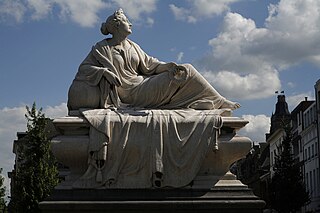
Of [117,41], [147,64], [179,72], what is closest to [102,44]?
[117,41]

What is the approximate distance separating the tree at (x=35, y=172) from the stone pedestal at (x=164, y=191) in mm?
11506

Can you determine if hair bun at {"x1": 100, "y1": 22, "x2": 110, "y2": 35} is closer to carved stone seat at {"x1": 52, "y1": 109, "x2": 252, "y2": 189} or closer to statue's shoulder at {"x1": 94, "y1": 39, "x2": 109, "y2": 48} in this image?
statue's shoulder at {"x1": 94, "y1": 39, "x2": 109, "y2": 48}

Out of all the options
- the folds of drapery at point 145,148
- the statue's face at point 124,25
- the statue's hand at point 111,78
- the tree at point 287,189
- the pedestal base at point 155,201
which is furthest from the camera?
the tree at point 287,189

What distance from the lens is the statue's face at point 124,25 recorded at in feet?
42.2

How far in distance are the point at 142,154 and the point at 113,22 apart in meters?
2.89

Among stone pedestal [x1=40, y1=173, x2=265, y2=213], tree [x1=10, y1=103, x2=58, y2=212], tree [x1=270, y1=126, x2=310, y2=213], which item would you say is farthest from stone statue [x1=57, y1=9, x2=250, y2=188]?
tree [x1=270, y1=126, x2=310, y2=213]

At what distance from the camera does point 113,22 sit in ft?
42.1

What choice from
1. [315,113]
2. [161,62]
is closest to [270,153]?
[315,113]

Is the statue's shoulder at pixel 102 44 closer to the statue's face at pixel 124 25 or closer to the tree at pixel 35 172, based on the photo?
the statue's face at pixel 124 25

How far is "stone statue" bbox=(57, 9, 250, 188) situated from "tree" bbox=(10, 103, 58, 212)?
11.3m

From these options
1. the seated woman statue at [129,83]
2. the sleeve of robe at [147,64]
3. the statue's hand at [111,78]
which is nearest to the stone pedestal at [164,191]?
→ the seated woman statue at [129,83]

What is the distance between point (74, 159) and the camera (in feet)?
37.9

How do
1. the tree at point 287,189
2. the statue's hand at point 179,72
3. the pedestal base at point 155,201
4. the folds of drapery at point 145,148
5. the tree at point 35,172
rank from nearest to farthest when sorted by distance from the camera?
the pedestal base at point 155,201 → the folds of drapery at point 145,148 → the statue's hand at point 179,72 → the tree at point 35,172 → the tree at point 287,189

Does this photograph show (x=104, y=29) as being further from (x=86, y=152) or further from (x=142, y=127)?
(x=86, y=152)
